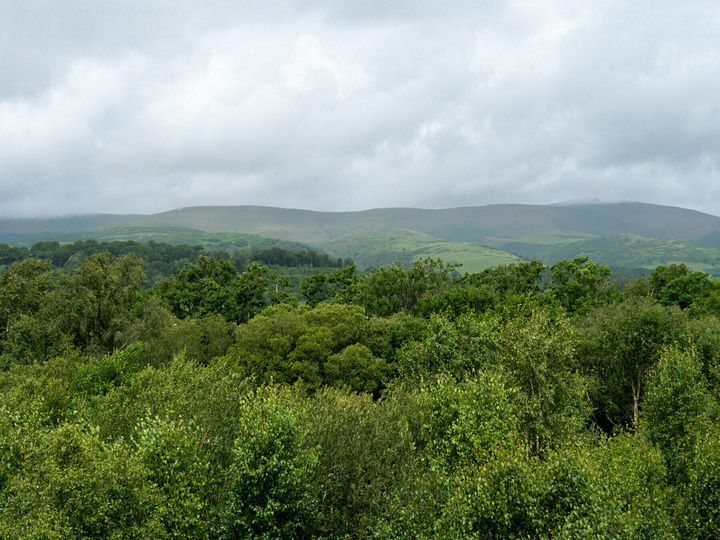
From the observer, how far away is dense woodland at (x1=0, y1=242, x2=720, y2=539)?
712 inches

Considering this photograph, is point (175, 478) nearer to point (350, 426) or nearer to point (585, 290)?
point (350, 426)

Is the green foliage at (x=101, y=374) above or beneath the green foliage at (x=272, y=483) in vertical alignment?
beneath

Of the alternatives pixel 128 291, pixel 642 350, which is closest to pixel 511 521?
pixel 642 350

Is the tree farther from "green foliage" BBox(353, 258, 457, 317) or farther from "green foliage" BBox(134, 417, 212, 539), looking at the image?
Answer: "green foliage" BBox(134, 417, 212, 539)

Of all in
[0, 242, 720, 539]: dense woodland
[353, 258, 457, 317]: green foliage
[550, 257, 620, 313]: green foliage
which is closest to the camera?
[0, 242, 720, 539]: dense woodland

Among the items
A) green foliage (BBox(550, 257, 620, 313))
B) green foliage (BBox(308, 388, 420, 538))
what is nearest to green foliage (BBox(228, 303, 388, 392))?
green foliage (BBox(308, 388, 420, 538))

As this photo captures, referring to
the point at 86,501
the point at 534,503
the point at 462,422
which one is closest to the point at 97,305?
the point at 86,501

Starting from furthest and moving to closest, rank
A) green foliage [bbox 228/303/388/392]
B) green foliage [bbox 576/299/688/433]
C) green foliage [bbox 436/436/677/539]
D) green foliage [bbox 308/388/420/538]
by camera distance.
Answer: green foliage [bbox 228/303/388/392]
green foliage [bbox 576/299/688/433]
green foliage [bbox 308/388/420/538]
green foliage [bbox 436/436/677/539]

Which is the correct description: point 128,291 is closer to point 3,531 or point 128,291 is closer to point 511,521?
point 3,531

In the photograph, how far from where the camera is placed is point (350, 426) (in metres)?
27.9

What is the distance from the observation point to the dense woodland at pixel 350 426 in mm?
18078

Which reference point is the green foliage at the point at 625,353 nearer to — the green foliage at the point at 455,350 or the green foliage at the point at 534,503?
the green foliage at the point at 455,350

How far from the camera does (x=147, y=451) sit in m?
20.5

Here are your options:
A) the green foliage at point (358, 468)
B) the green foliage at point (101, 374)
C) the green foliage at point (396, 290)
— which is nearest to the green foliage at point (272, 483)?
the green foliage at point (358, 468)
